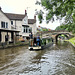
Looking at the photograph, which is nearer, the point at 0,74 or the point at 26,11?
the point at 0,74

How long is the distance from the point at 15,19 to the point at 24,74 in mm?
36671

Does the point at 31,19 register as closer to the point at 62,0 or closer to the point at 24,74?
the point at 62,0

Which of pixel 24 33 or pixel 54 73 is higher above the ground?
pixel 24 33

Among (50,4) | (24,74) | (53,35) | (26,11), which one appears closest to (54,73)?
(24,74)

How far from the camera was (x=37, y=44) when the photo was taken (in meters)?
17.8

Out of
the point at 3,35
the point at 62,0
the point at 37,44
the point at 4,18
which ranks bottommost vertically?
the point at 37,44

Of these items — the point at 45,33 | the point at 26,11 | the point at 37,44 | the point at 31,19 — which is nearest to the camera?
the point at 37,44

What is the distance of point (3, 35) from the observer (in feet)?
104

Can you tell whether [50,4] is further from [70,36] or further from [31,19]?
[70,36]

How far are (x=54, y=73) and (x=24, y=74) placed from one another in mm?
1903

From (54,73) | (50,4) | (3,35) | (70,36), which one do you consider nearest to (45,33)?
(70,36)

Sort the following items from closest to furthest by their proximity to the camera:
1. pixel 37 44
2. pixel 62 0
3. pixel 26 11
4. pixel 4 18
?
pixel 62 0, pixel 37 44, pixel 4 18, pixel 26 11

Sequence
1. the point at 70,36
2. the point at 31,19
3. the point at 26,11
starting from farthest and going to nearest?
the point at 70,36 < the point at 31,19 < the point at 26,11

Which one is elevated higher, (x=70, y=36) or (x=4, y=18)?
(x=4, y=18)
